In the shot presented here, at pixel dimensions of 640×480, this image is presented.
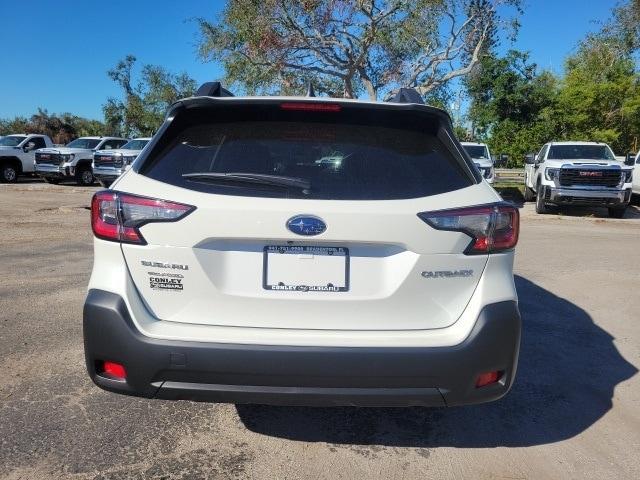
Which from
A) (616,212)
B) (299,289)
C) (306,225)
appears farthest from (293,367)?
(616,212)

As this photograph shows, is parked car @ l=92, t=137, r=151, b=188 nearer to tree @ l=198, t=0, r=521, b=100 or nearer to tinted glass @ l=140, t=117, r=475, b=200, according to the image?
tree @ l=198, t=0, r=521, b=100

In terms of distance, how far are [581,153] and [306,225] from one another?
15.8 m

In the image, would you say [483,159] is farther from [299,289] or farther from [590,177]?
[299,289]

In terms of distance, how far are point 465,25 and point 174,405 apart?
22.0m

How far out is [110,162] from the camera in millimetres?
21250

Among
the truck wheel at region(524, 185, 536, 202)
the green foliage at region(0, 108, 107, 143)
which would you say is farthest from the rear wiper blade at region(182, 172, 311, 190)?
the green foliage at region(0, 108, 107, 143)

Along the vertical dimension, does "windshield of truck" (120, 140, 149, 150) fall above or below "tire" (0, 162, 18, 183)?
above

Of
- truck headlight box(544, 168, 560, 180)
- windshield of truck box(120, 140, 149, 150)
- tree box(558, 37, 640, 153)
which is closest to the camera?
truck headlight box(544, 168, 560, 180)

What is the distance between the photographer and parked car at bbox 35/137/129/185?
74.1 ft

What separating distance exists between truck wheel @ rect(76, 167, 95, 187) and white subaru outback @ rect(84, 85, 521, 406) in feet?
73.6

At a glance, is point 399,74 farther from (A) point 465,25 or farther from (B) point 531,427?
(B) point 531,427

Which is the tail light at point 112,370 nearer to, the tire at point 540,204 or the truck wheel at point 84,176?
the tire at point 540,204

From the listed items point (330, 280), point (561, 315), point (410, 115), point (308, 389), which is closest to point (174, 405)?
point (308, 389)

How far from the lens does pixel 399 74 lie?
23.5 metres
